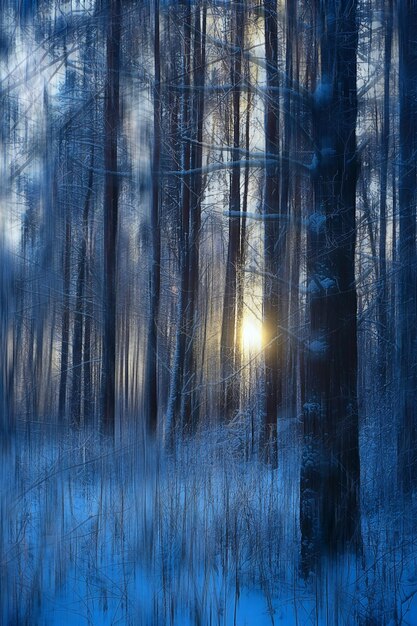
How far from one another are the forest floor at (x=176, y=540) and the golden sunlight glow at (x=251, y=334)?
1.75ft

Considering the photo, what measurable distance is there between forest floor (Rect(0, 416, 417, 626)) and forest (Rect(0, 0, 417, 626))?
0.04 ft

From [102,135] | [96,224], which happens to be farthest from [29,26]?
[96,224]

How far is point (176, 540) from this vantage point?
3.45m

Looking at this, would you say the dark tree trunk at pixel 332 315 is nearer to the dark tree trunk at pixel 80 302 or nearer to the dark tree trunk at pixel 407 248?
the dark tree trunk at pixel 407 248

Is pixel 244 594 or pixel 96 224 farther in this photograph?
pixel 96 224

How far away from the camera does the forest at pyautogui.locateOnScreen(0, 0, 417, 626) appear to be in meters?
3.46

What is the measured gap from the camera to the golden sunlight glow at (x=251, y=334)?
3.54m

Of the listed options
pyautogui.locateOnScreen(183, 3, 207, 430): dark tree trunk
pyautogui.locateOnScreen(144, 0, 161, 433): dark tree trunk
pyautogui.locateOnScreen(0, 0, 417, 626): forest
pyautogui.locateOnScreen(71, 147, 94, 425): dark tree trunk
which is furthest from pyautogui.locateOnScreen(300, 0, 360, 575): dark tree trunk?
pyautogui.locateOnScreen(71, 147, 94, 425): dark tree trunk

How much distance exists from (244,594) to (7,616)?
1.43 m

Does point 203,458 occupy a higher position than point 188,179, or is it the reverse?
point 188,179

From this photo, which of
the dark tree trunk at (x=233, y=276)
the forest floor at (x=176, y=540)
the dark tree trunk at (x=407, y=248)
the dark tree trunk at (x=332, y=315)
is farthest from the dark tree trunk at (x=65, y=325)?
the dark tree trunk at (x=407, y=248)

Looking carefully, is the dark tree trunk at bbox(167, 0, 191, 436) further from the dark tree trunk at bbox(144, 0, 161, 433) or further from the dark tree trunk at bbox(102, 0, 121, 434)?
the dark tree trunk at bbox(102, 0, 121, 434)

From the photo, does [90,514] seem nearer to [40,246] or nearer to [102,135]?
[40,246]

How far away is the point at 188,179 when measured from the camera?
12.0ft
